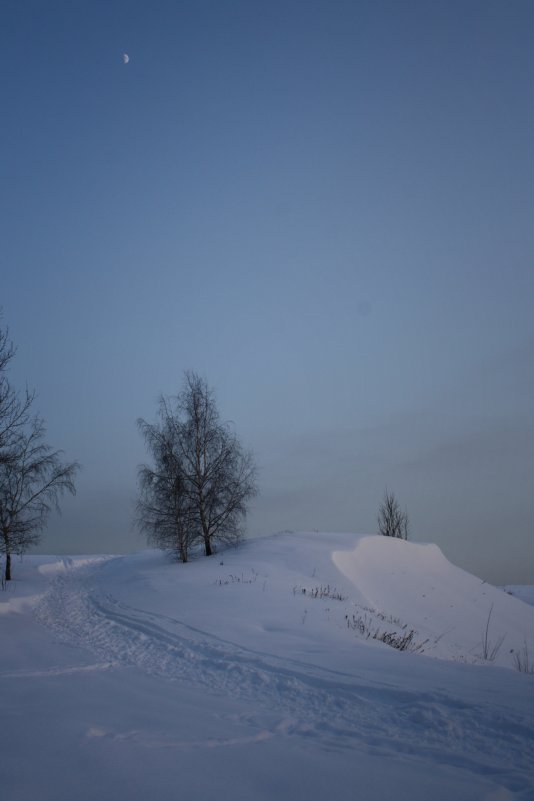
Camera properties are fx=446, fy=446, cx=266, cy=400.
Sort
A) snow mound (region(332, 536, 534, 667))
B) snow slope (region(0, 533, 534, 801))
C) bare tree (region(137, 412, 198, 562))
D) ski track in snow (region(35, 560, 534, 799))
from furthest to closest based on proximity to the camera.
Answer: bare tree (region(137, 412, 198, 562)) → snow mound (region(332, 536, 534, 667)) → ski track in snow (region(35, 560, 534, 799)) → snow slope (region(0, 533, 534, 801))

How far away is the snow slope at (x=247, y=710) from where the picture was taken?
2.84 metres

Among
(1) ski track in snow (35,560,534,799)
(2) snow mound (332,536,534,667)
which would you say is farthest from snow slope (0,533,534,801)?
(2) snow mound (332,536,534,667)

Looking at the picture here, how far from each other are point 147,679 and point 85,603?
822 cm

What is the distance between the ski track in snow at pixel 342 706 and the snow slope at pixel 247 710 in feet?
Result: 0.06

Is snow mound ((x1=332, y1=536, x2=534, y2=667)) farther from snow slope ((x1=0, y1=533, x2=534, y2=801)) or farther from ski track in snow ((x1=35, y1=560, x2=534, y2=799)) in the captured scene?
ski track in snow ((x1=35, y1=560, x2=534, y2=799))

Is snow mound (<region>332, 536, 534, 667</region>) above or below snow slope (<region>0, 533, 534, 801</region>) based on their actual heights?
below

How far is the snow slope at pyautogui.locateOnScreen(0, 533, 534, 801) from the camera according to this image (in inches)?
112

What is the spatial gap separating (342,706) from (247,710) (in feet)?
2.93

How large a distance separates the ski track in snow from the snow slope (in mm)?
17

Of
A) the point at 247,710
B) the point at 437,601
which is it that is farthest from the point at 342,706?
the point at 437,601

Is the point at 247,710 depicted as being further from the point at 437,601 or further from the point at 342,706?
the point at 437,601

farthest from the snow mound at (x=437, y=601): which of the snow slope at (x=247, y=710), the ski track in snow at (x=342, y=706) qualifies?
the ski track in snow at (x=342, y=706)

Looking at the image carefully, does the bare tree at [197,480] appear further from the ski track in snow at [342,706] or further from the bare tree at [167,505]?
the ski track in snow at [342,706]

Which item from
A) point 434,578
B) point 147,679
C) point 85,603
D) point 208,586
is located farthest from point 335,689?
point 434,578
